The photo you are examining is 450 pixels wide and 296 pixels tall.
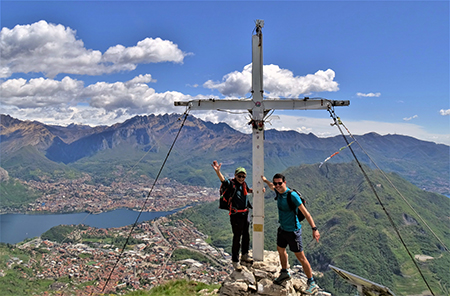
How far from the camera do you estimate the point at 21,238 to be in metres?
90.1

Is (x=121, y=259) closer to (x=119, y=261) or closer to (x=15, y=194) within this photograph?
(x=119, y=261)

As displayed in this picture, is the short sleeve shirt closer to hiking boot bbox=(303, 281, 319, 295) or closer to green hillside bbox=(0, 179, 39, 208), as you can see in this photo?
hiking boot bbox=(303, 281, 319, 295)

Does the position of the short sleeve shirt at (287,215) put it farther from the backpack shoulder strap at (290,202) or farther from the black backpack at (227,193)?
the black backpack at (227,193)

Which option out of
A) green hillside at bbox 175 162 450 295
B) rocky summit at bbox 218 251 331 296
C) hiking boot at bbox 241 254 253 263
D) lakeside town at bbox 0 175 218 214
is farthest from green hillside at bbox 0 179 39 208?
rocky summit at bbox 218 251 331 296

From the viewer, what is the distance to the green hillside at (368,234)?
7000 cm

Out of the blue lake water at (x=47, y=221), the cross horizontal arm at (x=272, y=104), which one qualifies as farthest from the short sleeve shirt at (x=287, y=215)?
the blue lake water at (x=47, y=221)

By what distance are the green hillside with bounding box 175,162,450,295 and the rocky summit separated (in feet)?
200

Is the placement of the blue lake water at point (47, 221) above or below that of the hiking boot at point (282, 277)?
below

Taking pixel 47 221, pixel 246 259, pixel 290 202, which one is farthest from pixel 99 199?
pixel 290 202

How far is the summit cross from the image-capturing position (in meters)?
6.15

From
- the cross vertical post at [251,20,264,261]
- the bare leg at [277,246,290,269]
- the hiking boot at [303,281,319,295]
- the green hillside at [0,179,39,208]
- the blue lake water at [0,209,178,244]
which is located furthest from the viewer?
the green hillside at [0,179,39,208]

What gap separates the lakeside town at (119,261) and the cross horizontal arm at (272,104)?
3178 cm

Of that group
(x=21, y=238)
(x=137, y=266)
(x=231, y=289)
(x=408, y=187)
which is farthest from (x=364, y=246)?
(x=21, y=238)

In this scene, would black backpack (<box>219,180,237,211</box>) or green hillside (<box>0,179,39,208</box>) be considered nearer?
black backpack (<box>219,180,237,211</box>)
